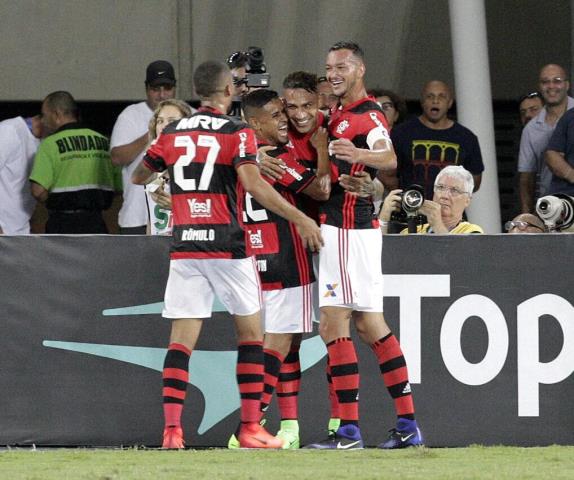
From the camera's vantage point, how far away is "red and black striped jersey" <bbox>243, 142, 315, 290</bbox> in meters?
8.41

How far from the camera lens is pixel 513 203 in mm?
14305

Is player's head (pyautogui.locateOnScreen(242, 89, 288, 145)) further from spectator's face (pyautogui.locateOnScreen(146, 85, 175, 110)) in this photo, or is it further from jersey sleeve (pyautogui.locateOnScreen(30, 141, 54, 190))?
jersey sleeve (pyautogui.locateOnScreen(30, 141, 54, 190))

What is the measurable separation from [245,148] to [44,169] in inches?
146

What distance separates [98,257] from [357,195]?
169 centimetres

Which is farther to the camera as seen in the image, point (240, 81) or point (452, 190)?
point (240, 81)

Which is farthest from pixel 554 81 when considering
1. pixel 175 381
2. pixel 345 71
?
pixel 175 381

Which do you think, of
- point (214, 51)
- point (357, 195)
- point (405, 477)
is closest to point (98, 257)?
point (357, 195)

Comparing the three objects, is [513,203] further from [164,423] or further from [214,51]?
[164,423]

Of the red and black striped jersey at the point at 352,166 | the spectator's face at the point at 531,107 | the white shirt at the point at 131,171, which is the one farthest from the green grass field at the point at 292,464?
the spectator's face at the point at 531,107

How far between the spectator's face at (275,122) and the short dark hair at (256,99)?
25 millimetres

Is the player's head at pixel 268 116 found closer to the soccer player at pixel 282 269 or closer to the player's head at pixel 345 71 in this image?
the soccer player at pixel 282 269

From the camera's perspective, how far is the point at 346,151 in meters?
7.65

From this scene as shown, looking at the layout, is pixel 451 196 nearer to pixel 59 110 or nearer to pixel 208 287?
pixel 208 287

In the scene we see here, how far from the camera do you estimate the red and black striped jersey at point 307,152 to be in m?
8.44
